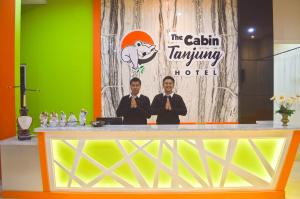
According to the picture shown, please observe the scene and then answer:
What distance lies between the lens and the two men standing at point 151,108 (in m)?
4.62

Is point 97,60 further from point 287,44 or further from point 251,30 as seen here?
point 287,44

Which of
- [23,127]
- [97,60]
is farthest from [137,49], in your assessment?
[23,127]

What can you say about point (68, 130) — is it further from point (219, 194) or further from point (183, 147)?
point (219, 194)

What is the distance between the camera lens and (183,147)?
3.67m

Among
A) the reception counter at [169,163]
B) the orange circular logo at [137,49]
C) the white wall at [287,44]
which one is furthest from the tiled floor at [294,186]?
the orange circular logo at [137,49]

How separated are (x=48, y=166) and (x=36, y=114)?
8.44 ft

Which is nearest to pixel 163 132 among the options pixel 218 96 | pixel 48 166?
pixel 48 166

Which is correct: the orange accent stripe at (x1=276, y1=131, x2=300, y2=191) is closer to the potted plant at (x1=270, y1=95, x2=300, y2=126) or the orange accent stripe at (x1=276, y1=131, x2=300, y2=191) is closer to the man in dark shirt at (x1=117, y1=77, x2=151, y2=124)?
the potted plant at (x1=270, y1=95, x2=300, y2=126)

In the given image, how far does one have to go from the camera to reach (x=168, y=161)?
3.67 m

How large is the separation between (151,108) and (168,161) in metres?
1.22

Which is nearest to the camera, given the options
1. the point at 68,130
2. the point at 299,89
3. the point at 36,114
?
the point at 68,130

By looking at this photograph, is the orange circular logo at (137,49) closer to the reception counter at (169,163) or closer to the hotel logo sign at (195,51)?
the hotel logo sign at (195,51)

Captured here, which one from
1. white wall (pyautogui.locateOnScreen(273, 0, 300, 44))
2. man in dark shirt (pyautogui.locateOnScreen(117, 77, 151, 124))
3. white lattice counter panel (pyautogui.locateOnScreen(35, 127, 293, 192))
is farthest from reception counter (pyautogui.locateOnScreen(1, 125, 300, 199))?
Result: white wall (pyautogui.locateOnScreen(273, 0, 300, 44))

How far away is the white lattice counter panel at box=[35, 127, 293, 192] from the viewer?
11.8 feet
